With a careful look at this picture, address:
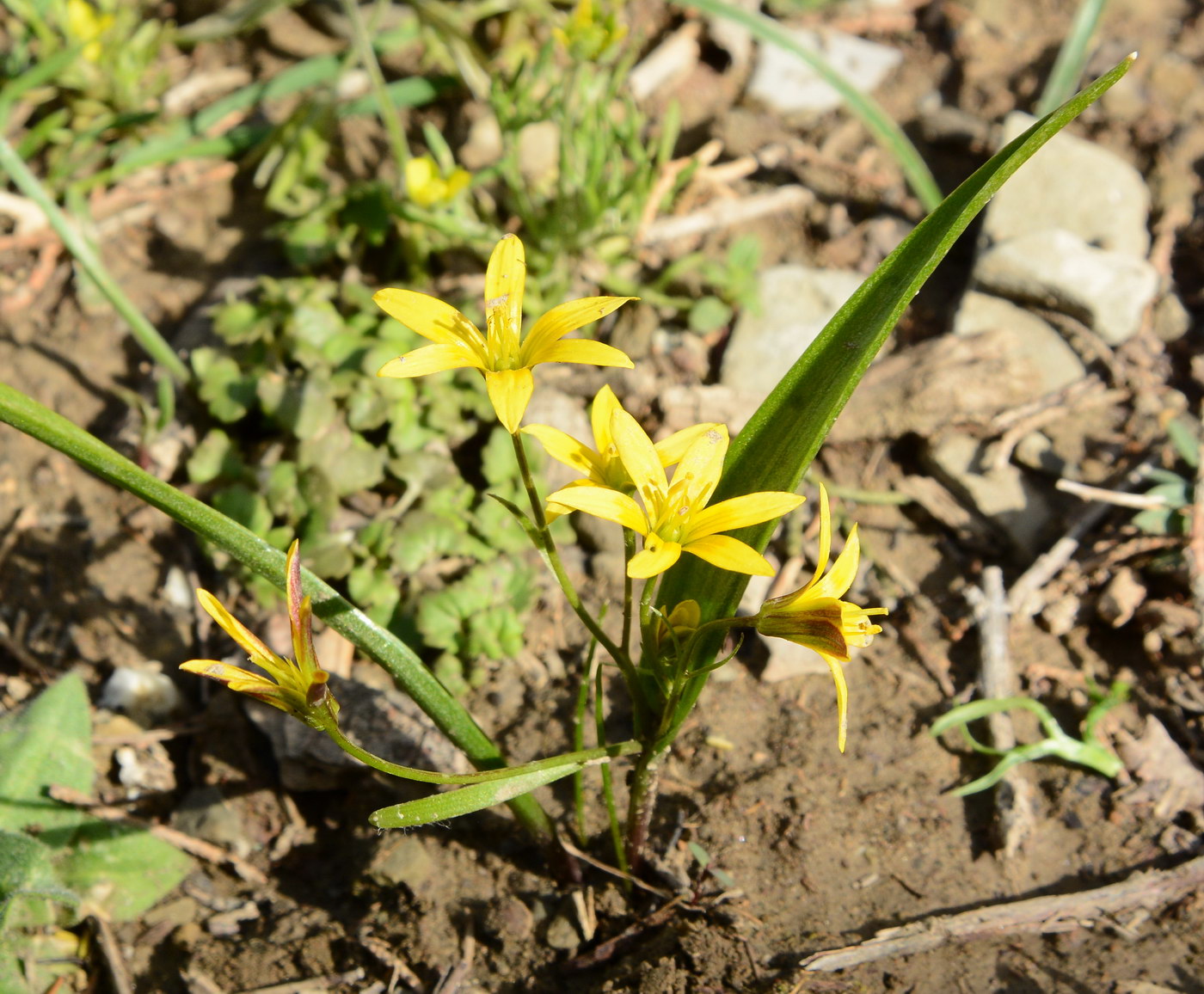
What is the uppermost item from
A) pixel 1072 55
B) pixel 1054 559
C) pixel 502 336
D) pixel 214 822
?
pixel 1072 55

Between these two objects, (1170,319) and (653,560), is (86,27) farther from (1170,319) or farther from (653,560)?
(1170,319)

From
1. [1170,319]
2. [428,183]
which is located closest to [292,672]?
[428,183]

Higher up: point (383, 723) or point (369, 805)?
point (383, 723)

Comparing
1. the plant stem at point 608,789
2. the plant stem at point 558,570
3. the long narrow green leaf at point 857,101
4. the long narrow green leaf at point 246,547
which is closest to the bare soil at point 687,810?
the plant stem at point 608,789

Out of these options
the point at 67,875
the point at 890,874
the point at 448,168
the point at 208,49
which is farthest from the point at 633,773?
the point at 208,49

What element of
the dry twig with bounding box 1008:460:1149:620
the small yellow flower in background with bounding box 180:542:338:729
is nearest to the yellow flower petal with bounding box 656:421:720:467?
the small yellow flower in background with bounding box 180:542:338:729

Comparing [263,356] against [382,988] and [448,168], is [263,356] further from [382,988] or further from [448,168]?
[382,988]
